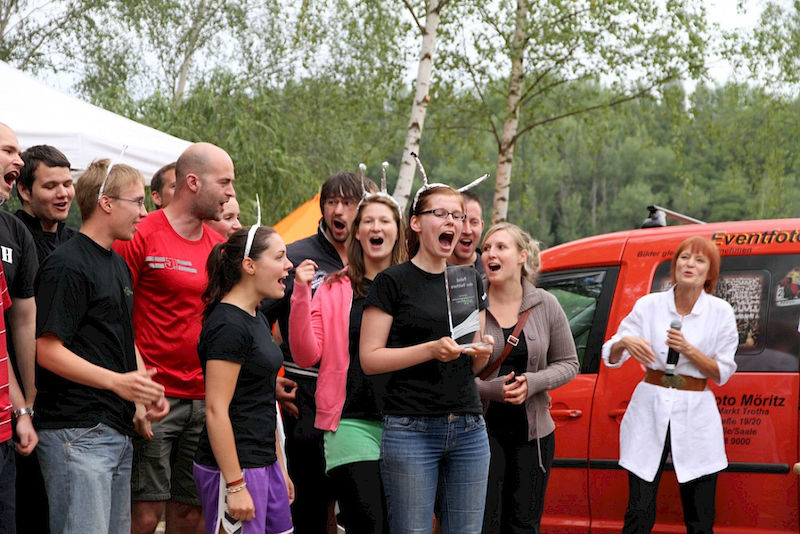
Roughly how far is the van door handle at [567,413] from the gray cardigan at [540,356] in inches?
22.5

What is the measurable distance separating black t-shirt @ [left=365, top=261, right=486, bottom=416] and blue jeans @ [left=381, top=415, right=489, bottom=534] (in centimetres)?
5

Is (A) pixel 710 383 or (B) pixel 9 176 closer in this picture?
(B) pixel 9 176

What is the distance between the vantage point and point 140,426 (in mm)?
3822

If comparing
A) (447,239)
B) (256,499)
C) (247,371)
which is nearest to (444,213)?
(447,239)

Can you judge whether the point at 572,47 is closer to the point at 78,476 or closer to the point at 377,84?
the point at 377,84

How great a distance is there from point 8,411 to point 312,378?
1443 mm

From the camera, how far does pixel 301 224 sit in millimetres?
10109

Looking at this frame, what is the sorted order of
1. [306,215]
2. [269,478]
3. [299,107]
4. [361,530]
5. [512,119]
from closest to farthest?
[269,478] → [361,530] → [306,215] → [512,119] → [299,107]

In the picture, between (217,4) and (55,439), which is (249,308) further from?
(217,4)

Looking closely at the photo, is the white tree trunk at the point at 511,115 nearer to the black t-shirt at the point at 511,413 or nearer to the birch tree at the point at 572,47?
the birch tree at the point at 572,47

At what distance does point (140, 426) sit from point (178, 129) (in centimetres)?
1681

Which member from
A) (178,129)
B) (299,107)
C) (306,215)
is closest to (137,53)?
(299,107)

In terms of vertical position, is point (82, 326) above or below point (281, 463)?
above

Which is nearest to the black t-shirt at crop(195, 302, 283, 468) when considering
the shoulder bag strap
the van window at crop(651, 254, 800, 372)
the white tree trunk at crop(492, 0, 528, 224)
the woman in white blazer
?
the shoulder bag strap
